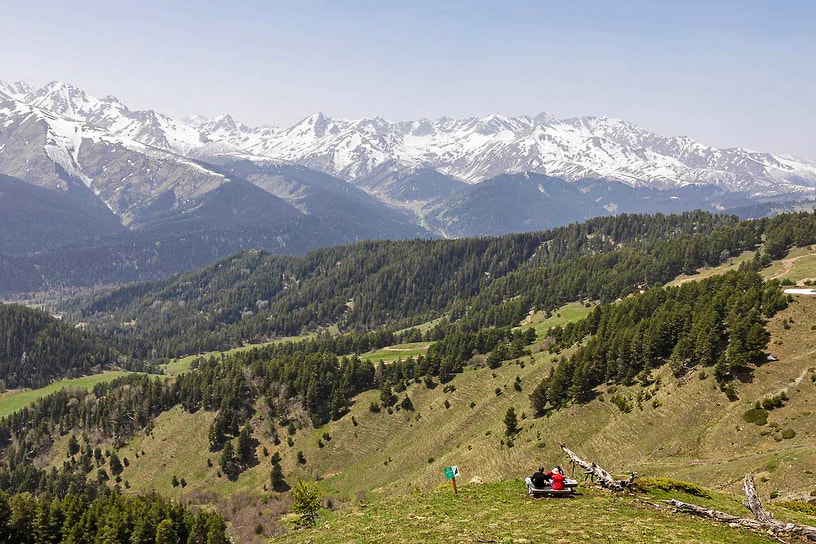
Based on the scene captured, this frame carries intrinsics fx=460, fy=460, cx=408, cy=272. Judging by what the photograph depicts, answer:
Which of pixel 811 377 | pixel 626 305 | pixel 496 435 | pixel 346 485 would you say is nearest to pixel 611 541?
pixel 811 377

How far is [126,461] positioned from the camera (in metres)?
154

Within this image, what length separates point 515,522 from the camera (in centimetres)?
3506

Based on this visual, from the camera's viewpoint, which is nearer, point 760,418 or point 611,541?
point 611,541

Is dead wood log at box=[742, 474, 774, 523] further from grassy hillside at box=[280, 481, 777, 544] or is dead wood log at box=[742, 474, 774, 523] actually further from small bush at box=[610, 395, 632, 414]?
small bush at box=[610, 395, 632, 414]

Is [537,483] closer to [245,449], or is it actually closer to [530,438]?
[530,438]

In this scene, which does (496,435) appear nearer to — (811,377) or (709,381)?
(709,381)

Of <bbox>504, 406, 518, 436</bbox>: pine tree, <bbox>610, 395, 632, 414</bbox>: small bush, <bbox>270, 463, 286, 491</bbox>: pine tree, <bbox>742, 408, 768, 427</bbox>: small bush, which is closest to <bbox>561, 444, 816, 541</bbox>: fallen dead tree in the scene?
<bbox>742, 408, 768, 427</bbox>: small bush

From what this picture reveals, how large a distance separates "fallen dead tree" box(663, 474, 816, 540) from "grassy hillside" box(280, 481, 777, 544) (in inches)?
30.5

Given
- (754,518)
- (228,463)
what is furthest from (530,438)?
(228,463)

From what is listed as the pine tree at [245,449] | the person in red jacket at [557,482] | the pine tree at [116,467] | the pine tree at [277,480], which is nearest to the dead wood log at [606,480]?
the person in red jacket at [557,482]

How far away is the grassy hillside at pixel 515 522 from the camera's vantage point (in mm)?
31016

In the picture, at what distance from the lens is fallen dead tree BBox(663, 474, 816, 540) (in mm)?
29219

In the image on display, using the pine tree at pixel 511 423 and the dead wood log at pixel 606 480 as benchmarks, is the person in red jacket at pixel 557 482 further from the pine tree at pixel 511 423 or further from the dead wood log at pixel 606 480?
the pine tree at pixel 511 423

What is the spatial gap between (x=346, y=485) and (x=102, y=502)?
50120 mm
